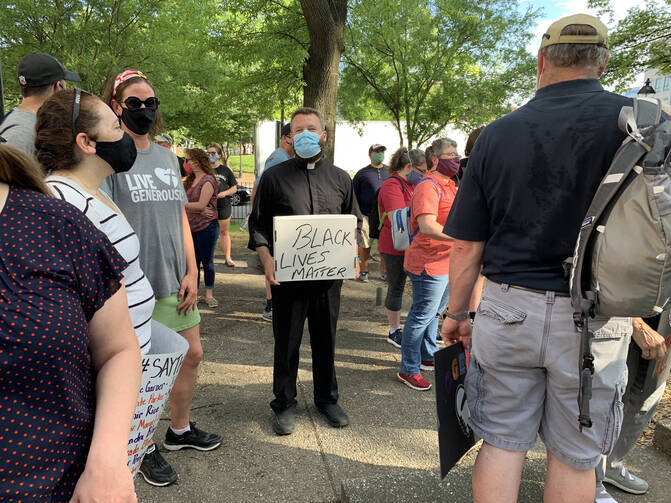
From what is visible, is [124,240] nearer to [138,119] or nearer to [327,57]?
[138,119]

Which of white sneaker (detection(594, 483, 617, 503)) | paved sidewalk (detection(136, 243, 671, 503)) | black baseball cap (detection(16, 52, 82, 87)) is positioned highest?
black baseball cap (detection(16, 52, 82, 87))

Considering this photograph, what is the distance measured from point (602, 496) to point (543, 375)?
48.6 inches

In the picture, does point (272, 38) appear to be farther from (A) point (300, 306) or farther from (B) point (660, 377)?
(B) point (660, 377)

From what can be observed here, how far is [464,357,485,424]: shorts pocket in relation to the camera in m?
2.02

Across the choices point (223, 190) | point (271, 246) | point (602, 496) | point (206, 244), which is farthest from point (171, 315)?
point (223, 190)

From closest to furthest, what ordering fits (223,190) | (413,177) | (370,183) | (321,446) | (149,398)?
(149,398) → (321,446) → (413,177) → (370,183) → (223,190)

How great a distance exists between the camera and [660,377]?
236 cm

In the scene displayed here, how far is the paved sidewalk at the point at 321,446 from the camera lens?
267cm

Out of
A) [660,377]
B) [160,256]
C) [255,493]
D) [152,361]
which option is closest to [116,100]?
[160,256]

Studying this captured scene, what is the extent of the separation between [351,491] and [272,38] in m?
9.22

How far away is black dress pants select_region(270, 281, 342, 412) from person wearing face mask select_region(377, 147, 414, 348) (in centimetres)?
172

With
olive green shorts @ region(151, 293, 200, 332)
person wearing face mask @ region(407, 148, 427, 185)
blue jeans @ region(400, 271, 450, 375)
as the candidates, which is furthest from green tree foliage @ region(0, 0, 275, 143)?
olive green shorts @ region(151, 293, 200, 332)

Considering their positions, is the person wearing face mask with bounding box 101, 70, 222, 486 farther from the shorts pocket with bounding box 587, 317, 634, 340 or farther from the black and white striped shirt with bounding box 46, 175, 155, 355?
the shorts pocket with bounding box 587, 317, 634, 340

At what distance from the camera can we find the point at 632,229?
62.7 inches
